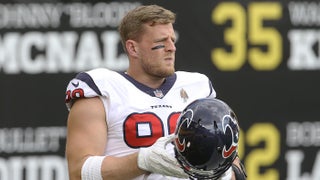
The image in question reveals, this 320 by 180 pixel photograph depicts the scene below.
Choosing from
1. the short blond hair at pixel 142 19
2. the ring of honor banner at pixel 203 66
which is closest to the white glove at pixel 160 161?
the short blond hair at pixel 142 19

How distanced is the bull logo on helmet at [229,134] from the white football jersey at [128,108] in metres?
0.60

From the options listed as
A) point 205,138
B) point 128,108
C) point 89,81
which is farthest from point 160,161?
point 89,81

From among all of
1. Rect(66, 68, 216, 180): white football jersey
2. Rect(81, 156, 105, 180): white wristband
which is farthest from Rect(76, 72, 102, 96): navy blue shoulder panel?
Rect(81, 156, 105, 180): white wristband

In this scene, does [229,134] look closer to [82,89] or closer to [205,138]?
[205,138]

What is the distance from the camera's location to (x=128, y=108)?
4.07m

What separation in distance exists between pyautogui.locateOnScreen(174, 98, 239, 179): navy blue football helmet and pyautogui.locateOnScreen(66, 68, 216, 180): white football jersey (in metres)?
0.57

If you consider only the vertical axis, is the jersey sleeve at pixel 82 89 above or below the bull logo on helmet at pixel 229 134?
below

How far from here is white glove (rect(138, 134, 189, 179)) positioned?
352 cm

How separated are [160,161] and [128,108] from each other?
592 mm

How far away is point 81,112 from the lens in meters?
4.02

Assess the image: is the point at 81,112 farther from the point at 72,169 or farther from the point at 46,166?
the point at 46,166

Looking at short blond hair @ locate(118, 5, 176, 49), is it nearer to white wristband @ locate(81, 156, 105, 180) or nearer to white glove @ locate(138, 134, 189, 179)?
white wristband @ locate(81, 156, 105, 180)

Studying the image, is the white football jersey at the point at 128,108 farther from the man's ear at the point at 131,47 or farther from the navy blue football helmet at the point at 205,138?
the navy blue football helmet at the point at 205,138

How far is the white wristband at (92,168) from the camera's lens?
Answer: 3814 millimetres
